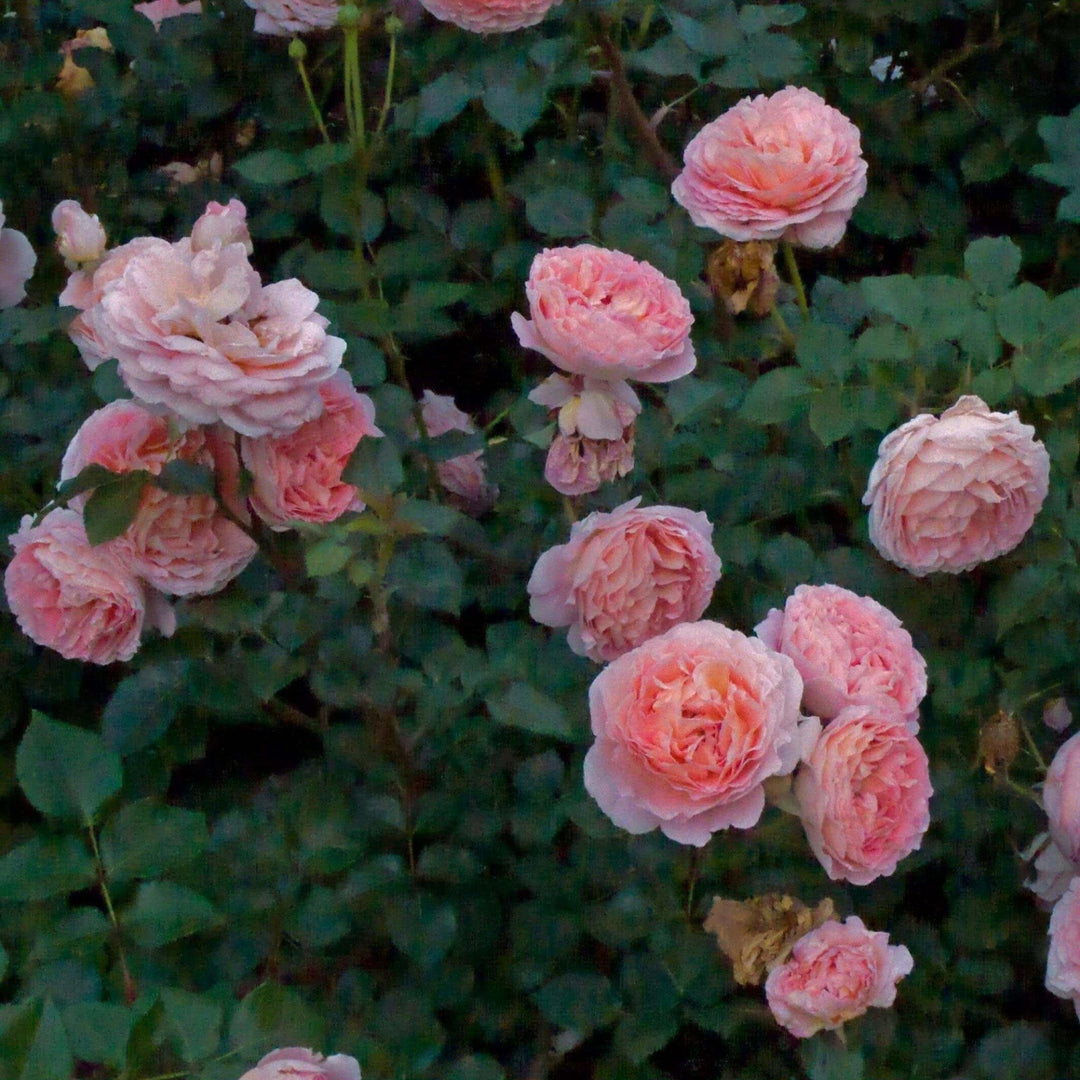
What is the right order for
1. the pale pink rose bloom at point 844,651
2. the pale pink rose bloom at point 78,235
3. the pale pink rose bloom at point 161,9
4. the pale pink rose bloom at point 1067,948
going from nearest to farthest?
the pale pink rose bloom at point 844,651 → the pale pink rose bloom at point 1067,948 → the pale pink rose bloom at point 78,235 → the pale pink rose bloom at point 161,9

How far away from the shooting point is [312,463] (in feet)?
3.36

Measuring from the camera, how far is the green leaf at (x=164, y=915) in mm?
1033

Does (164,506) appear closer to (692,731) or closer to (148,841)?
(148,841)

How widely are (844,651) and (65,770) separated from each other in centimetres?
60

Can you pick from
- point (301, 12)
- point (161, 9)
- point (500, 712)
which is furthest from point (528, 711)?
point (161, 9)

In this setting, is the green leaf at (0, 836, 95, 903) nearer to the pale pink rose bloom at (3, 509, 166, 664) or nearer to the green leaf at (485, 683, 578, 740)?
the pale pink rose bloom at (3, 509, 166, 664)

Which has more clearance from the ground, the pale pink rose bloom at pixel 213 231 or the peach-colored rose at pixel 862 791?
the pale pink rose bloom at pixel 213 231

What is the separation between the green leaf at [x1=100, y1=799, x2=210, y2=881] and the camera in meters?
1.04

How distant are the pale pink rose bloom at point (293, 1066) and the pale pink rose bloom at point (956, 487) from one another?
1.95 ft

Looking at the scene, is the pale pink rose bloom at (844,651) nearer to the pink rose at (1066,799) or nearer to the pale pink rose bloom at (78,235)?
the pink rose at (1066,799)

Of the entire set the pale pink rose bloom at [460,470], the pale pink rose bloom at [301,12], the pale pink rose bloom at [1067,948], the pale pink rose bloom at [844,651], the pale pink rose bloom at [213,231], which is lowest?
the pale pink rose bloom at [1067,948]

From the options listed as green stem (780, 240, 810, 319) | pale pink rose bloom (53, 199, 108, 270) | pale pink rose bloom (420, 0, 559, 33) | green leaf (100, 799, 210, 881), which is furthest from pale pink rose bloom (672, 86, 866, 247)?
green leaf (100, 799, 210, 881)

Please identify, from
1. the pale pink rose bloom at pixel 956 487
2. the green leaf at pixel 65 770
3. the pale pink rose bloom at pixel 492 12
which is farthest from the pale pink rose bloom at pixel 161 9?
the pale pink rose bloom at pixel 956 487

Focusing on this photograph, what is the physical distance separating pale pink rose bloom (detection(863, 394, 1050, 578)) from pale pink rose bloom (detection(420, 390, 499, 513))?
1.49ft
